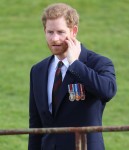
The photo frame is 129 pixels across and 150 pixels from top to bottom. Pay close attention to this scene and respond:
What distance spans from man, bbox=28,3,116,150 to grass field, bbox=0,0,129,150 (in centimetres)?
355

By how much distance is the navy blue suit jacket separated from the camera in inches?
173

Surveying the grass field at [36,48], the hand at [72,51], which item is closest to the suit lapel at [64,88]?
the hand at [72,51]

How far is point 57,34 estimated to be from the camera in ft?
14.7

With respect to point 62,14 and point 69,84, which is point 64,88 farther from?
point 62,14

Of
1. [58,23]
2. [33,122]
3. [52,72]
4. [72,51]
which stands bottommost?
[33,122]

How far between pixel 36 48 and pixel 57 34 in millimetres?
7188

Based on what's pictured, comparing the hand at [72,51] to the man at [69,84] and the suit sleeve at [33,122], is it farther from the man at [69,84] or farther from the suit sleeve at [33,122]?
the suit sleeve at [33,122]

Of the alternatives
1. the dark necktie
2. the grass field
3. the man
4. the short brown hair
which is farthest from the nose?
the grass field

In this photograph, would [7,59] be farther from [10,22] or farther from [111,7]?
[111,7]

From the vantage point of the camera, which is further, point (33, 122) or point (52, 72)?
point (33, 122)

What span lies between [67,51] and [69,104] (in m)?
0.32

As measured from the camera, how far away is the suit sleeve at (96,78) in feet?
14.4

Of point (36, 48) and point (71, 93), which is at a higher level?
point (71, 93)

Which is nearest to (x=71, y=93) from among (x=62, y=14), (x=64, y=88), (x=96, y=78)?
(x=64, y=88)
